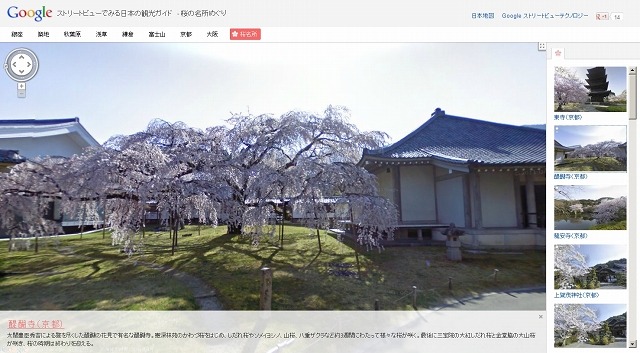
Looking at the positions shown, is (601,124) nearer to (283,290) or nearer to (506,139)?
(283,290)

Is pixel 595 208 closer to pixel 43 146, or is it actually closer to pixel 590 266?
pixel 590 266

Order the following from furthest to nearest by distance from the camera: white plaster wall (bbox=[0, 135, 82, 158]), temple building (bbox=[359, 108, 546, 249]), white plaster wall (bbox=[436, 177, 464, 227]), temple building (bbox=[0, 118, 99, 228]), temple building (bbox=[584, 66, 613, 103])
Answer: white plaster wall (bbox=[436, 177, 464, 227]), temple building (bbox=[359, 108, 546, 249]), white plaster wall (bbox=[0, 135, 82, 158]), temple building (bbox=[0, 118, 99, 228]), temple building (bbox=[584, 66, 613, 103])

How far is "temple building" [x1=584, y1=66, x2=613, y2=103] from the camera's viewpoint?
213 cm

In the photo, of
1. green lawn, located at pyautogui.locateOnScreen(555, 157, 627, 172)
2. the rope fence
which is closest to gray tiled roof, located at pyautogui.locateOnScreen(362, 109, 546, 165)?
the rope fence

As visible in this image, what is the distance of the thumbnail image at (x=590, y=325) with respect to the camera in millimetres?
2262

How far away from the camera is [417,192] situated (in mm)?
6441

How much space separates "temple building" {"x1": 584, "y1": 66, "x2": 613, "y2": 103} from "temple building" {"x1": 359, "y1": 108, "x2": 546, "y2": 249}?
3394mm

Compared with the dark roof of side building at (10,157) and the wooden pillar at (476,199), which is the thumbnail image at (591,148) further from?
the dark roof of side building at (10,157)

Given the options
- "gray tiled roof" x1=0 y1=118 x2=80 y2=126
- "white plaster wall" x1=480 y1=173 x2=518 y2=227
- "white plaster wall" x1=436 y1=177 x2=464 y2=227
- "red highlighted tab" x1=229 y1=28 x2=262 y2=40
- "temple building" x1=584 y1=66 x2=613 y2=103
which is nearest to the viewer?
"temple building" x1=584 y1=66 x2=613 y2=103

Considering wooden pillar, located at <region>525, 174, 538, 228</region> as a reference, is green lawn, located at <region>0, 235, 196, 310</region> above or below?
below

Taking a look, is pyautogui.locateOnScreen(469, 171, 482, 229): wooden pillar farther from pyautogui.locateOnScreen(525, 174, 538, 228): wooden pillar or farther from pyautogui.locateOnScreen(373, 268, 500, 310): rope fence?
pyautogui.locateOnScreen(373, 268, 500, 310): rope fence

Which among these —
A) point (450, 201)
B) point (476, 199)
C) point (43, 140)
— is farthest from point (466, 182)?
point (43, 140)

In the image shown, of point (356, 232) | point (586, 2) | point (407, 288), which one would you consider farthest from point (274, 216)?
point (586, 2)

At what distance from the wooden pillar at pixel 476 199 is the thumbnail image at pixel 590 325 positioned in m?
3.60
